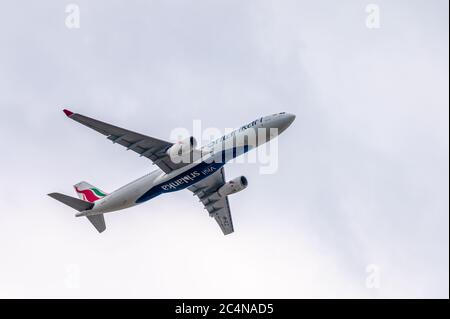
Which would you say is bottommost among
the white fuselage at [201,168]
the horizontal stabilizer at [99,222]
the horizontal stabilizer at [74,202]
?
the horizontal stabilizer at [99,222]

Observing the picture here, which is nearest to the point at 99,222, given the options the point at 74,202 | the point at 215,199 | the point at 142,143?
the point at 74,202

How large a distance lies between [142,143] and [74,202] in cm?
959

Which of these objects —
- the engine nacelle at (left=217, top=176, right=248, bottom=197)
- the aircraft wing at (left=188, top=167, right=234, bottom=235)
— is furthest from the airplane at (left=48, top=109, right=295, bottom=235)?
the aircraft wing at (left=188, top=167, right=234, bottom=235)

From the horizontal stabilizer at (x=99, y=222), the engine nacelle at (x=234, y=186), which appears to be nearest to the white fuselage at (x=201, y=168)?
the horizontal stabilizer at (x=99, y=222)

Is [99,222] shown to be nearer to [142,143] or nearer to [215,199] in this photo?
[215,199]

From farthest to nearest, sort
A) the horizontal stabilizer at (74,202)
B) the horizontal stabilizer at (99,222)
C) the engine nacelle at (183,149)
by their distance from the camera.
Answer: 1. the horizontal stabilizer at (99,222)
2. the horizontal stabilizer at (74,202)
3. the engine nacelle at (183,149)

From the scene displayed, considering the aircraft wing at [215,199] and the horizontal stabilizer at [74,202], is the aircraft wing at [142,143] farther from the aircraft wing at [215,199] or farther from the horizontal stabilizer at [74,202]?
the horizontal stabilizer at [74,202]

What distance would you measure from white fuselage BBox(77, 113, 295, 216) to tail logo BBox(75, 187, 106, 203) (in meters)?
2.76

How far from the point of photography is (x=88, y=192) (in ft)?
224

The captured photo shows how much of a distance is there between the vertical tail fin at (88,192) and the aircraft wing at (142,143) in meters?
9.24

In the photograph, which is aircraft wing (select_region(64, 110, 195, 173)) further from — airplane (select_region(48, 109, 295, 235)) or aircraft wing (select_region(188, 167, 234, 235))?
aircraft wing (select_region(188, 167, 234, 235))

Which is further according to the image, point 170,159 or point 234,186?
point 234,186

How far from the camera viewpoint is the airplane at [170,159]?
56.4m

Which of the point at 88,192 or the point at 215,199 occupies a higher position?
the point at 88,192
